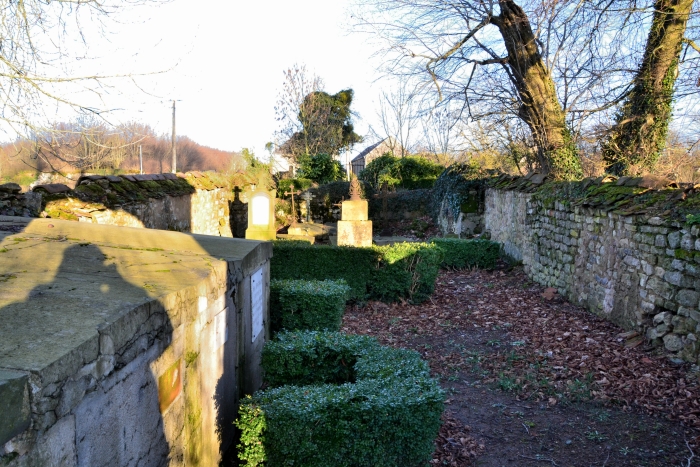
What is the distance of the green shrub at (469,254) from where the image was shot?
40.5ft

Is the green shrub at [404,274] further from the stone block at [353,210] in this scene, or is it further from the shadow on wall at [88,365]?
the shadow on wall at [88,365]

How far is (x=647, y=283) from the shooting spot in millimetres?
6277

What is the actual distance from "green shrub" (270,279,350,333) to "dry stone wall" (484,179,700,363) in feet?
12.8

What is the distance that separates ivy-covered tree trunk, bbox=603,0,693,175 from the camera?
10.4 meters

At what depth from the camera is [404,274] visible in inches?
363

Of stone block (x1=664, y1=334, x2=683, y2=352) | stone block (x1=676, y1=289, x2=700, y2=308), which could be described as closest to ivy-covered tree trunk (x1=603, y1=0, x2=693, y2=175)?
stone block (x1=676, y1=289, x2=700, y2=308)

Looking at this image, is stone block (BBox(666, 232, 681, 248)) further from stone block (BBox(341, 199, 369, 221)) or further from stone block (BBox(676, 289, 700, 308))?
stone block (BBox(341, 199, 369, 221))

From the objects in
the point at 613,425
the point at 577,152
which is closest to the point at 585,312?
the point at 613,425

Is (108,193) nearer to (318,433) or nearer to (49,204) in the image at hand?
(49,204)

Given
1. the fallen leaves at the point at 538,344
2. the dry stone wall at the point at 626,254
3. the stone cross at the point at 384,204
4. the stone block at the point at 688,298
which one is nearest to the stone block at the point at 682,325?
the dry stone wall at the point at 626,254

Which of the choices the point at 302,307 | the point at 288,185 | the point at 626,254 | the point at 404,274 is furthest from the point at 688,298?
the point at 288,185

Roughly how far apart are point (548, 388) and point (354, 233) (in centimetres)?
678

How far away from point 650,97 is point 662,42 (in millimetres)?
1155

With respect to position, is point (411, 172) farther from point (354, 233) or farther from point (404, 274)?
point (404, 274)
